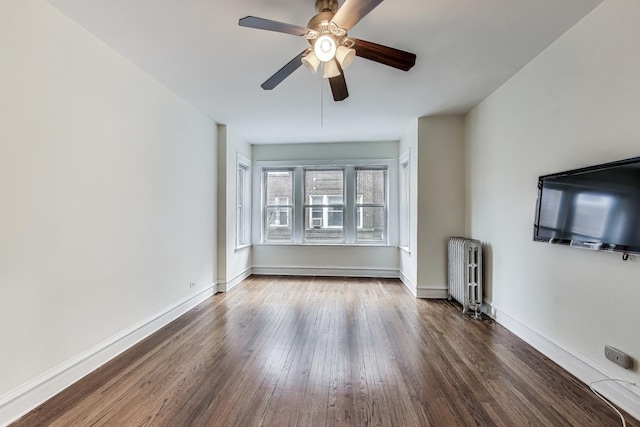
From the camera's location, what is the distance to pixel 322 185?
576cm

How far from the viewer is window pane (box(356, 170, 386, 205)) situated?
564 cm

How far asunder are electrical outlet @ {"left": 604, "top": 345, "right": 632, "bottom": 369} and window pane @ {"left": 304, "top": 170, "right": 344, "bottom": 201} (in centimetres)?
422

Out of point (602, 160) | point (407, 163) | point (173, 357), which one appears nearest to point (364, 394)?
point (173, 357)

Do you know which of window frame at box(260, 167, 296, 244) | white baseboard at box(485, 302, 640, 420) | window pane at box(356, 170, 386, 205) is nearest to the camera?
white baseboard at box(485, 302, 640, 420)

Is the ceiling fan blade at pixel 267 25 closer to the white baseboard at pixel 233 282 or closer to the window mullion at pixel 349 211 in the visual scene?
the white baseboard at pixel 233 282

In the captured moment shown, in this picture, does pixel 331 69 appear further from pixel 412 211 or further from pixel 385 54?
pixel 412 211

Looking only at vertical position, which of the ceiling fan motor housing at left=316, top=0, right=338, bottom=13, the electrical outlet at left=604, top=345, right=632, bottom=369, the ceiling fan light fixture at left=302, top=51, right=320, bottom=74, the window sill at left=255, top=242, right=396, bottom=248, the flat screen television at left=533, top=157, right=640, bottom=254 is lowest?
the electrical outlet at left=604, top=345, right=632, bottom=369

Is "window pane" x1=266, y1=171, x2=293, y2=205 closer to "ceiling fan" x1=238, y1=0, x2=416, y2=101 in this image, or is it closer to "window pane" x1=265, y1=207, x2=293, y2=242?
"window pane" x1=265, y1=207, x2=293, y2=242

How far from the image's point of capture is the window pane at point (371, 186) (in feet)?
18.5

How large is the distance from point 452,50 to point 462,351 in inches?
101

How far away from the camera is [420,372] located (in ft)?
7.29

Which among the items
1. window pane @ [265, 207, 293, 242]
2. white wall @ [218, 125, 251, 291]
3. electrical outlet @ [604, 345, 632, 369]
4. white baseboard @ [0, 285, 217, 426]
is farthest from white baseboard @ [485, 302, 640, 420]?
window pane @ [265, 207, 293, 242]

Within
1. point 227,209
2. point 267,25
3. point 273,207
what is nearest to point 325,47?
point 267,25

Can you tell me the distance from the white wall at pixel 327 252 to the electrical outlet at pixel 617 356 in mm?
3608
